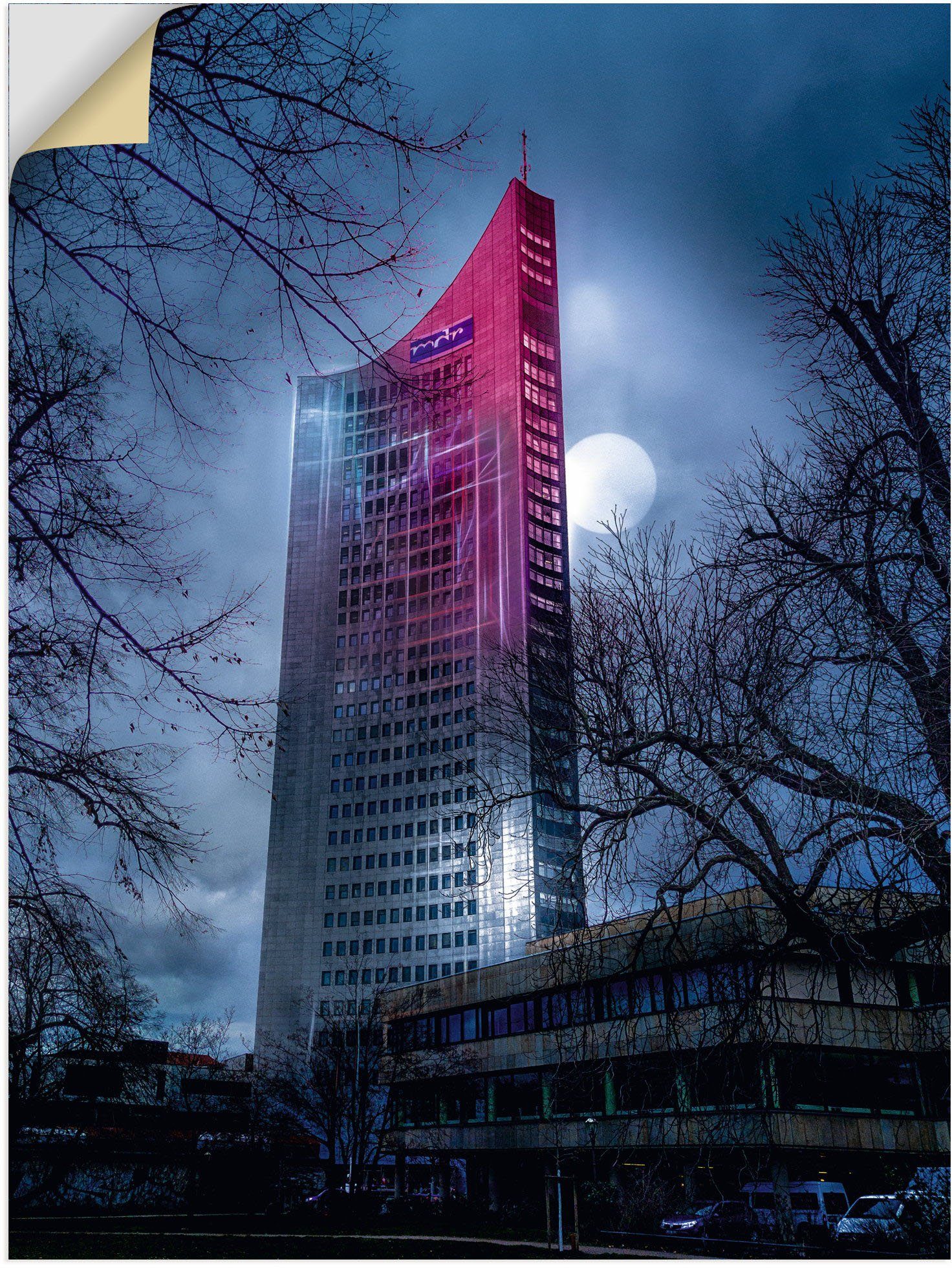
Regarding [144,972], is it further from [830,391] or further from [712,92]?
[712,92]

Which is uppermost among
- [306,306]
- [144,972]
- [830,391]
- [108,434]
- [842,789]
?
[830,391]

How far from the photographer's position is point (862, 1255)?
861cm

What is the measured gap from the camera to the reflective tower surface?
227 ft

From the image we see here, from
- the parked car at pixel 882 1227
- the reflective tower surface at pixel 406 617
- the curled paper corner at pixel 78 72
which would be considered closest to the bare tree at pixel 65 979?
the curled paper corner at pixel 78 72

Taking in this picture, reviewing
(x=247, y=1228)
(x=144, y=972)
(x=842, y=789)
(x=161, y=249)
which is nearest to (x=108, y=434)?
(x=161, y=249)

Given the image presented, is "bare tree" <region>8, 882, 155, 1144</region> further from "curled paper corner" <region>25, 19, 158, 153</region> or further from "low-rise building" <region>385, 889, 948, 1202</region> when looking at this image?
"curled paper corner" <region>25, 19, 158, 153</region>

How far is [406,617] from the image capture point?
7656 centimetres

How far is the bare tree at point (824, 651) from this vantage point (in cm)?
578

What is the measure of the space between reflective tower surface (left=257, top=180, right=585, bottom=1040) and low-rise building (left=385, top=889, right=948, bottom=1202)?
3378cm

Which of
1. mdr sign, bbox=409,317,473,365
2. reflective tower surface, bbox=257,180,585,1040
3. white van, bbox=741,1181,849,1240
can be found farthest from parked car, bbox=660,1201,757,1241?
mdr sign, bbox=409,317,473,365

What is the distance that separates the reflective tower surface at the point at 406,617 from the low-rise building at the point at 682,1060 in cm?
3378

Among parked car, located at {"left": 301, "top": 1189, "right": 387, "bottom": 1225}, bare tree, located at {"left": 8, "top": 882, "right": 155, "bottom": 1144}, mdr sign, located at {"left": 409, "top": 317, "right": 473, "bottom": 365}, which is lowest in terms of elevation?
parked car, located at {"left": 301, "top": 1189, "right": 387, "bottom": 1225}

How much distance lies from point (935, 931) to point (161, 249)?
590 cm

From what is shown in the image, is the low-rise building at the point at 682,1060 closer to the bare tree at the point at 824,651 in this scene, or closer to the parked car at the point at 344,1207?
the bare tree at the point at 824,651
